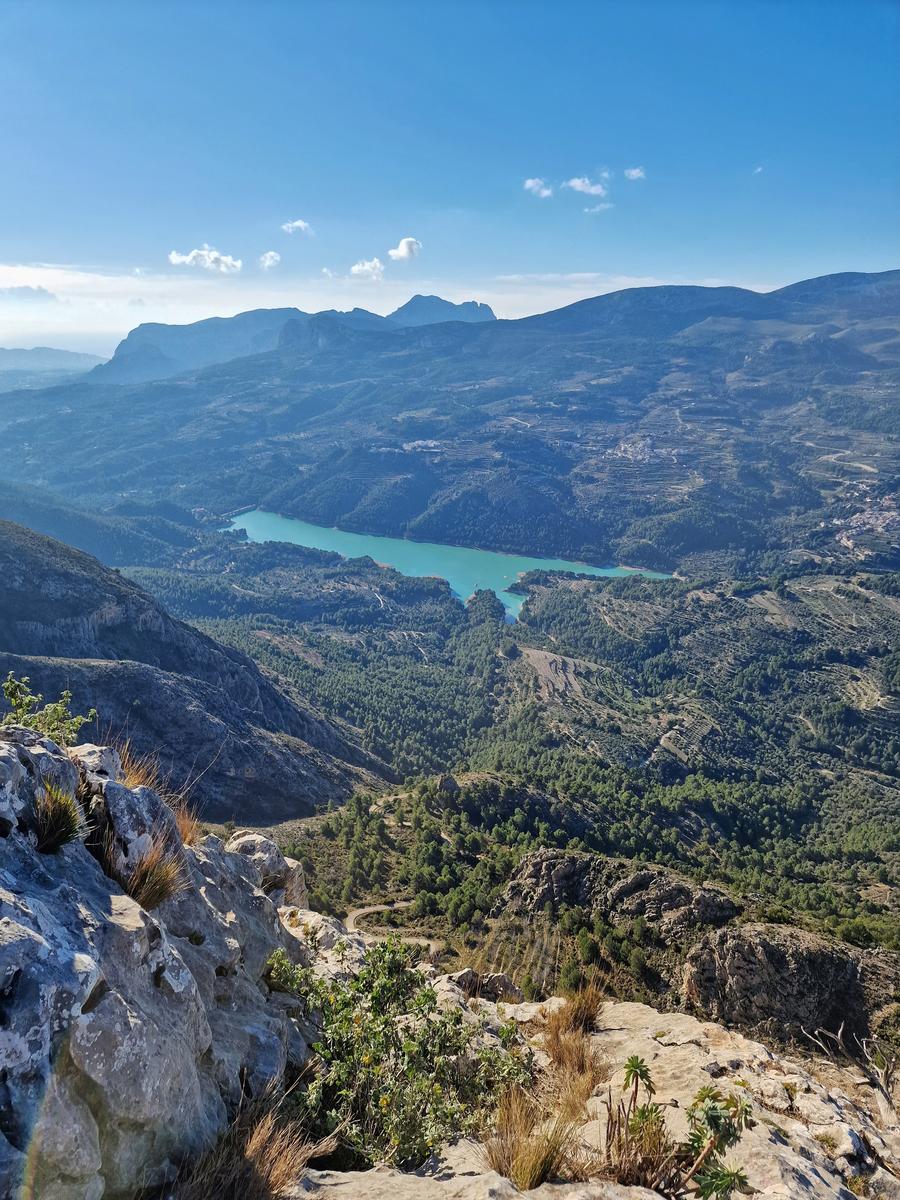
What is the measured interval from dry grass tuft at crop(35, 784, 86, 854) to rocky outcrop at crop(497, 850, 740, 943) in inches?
869

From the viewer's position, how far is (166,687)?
5688cm

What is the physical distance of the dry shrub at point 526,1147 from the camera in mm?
6199

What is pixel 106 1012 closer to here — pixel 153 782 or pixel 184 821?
pixel 184 821

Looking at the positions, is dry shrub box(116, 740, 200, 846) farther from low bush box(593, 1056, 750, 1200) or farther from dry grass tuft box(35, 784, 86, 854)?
low bush box(593, 1056, 750, 1200)

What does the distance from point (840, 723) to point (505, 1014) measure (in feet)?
327

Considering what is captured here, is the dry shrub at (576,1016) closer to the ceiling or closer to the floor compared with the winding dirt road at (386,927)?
closer to the ceiling

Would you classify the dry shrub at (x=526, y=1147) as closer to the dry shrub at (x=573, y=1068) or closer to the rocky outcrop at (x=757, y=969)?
the dry shrub at (x=573, y=1068)

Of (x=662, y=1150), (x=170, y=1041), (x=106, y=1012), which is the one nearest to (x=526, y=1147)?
(x=662, y=1150)

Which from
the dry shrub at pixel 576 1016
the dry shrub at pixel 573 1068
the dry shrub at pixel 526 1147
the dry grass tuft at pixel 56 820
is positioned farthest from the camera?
the dry shrub at pixel 576 1016

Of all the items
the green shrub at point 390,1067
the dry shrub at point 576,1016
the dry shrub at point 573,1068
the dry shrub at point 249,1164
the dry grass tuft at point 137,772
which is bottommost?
the dry shrub at point 576,1016

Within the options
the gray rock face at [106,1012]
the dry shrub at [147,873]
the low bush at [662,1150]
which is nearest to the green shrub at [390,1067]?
the gray rock face at [106,1012]

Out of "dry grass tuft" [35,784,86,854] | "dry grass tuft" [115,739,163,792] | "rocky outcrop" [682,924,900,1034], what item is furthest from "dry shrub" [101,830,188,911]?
"rocky outcrop" [682,924,900,1034]

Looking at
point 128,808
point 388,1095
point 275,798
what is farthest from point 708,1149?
point 275,798

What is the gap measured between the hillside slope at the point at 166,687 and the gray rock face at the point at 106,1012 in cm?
4070
